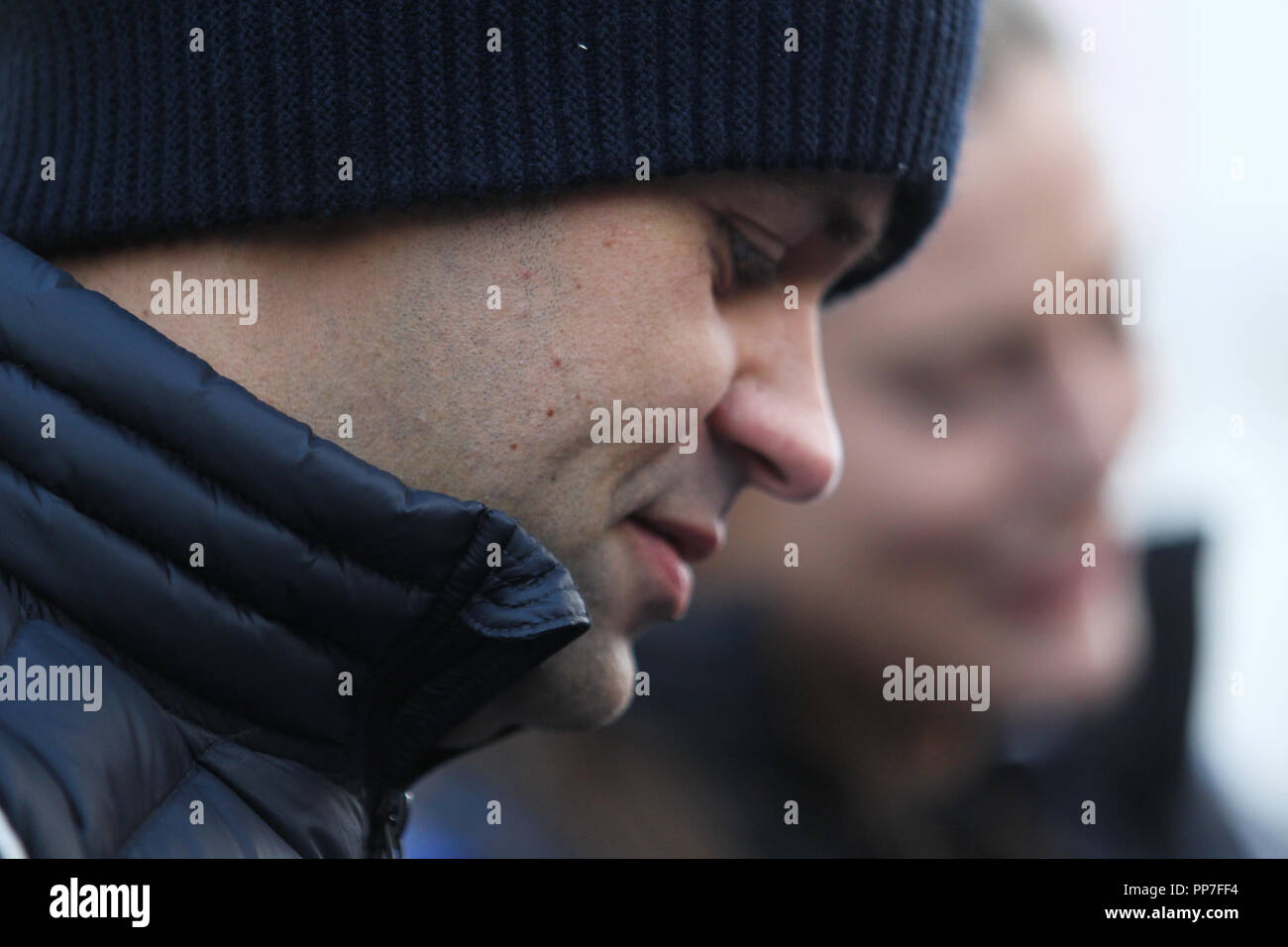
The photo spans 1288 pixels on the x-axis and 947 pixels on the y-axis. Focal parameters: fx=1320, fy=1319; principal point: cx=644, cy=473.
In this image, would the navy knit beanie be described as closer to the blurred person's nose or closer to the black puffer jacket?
the black puffer jacket

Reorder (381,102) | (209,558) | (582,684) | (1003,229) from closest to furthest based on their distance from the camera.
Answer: (209,558), (381,102), (582,684), (1003,229)

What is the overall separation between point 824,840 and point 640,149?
2370mm

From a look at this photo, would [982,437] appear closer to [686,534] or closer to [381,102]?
[686,534]

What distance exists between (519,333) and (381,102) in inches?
8.5

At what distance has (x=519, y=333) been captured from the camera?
3.53 ft

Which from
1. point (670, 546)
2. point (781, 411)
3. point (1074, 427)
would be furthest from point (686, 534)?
point (1074, 427)

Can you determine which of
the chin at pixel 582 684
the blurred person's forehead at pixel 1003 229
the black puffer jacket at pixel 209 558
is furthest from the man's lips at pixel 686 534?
the blurred person's forehead at pixel 1003 229

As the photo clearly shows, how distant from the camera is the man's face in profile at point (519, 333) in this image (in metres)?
1.06

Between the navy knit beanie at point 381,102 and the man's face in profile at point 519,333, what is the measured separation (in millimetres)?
30

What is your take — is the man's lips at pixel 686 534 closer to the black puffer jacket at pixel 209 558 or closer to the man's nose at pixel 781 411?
the man's nose at pixel 781 411

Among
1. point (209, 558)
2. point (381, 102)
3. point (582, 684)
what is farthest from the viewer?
point (582, 684)

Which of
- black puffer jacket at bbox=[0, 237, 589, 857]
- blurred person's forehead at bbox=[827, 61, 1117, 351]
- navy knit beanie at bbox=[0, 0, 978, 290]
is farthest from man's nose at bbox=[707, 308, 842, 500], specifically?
blurred person's forehead at bbox=[827, 61, 1117, 351]
